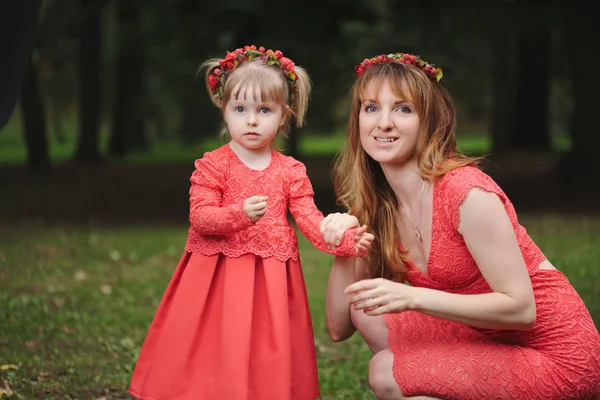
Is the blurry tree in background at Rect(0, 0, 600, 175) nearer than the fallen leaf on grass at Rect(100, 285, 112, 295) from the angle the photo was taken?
No

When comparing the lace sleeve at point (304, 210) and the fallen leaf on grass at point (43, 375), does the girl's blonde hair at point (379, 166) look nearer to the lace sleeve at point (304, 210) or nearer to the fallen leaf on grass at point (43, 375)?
the lace sleeve at point (304, 210)

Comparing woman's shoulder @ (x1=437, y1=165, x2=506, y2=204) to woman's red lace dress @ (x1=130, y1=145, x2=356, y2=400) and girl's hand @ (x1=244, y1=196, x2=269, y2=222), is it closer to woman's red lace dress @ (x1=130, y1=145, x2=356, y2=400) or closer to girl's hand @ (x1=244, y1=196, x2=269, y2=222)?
woman's red lace dress @ (x1=130, y1=145, x2=356, y2=400)

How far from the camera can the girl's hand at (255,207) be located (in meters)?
3.39

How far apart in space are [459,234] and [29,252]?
269 inches

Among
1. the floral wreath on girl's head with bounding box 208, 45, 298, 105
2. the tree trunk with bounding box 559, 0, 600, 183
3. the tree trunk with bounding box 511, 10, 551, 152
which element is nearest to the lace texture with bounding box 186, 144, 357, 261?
the floral wreath on girl's head with bounding box 208, 45, 298, 105

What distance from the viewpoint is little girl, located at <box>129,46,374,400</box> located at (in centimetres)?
348

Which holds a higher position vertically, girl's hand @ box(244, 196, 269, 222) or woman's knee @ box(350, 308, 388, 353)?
girl's hand @ box(244, 196, 269, 222)

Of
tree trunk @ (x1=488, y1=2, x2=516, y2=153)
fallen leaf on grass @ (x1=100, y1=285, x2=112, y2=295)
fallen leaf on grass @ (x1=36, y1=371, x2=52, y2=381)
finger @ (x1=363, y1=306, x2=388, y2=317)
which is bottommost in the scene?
fallen leaf on grass @ (x1=36, y1=371, x2=52, y2=381)

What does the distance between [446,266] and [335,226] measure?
0.44 metres

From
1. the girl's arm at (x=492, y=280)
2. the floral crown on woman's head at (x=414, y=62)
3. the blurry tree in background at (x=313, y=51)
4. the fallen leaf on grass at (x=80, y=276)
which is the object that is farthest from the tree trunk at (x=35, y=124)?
the girl's arm at (x=492, y=280)

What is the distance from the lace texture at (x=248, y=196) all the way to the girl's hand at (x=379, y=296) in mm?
337

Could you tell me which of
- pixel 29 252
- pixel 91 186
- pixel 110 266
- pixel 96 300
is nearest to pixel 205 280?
pixel 96 300

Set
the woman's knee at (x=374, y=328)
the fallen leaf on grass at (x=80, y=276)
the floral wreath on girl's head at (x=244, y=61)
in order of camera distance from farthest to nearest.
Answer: the fallen leaf on grass at (x=80, y=276)
the woman's knee at (x=374, y=328)
the floral wreath on girl's head at (x=244, y=61)

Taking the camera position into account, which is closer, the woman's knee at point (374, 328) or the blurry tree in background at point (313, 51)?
the woman's knee at point (374, 328)
